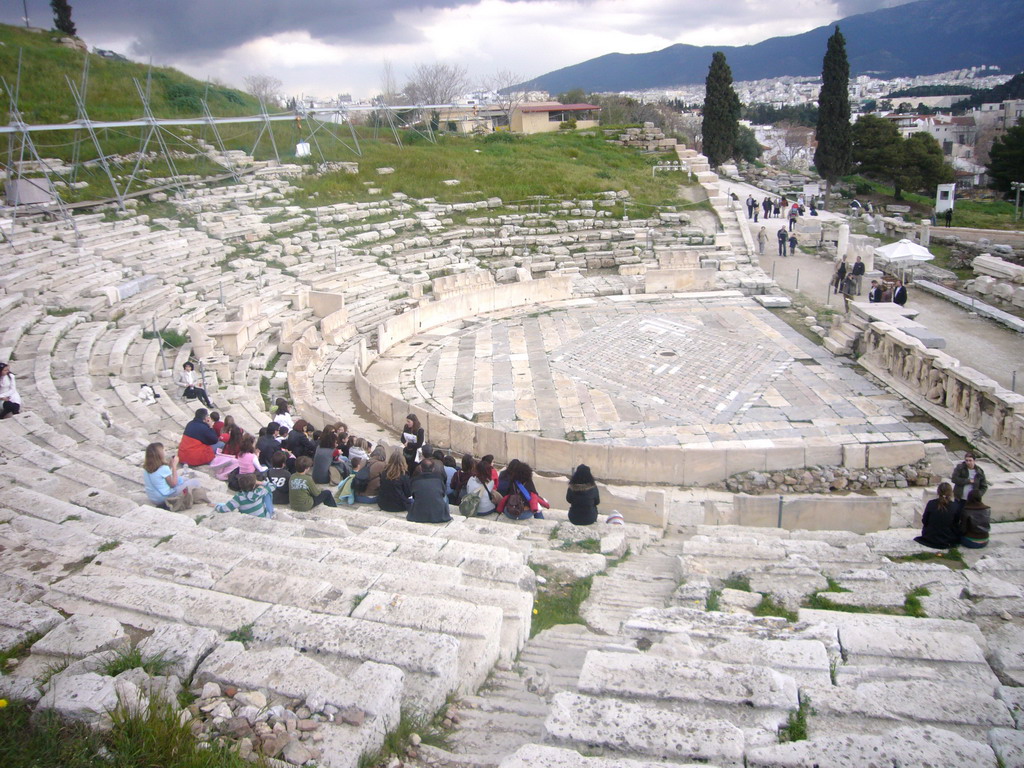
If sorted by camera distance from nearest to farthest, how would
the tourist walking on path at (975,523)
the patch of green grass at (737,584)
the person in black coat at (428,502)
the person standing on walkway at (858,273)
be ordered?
the patch of green grass at (737,584) → the tourist walking on path at (975,523) → the person in black coat at (428,502) → the person standing on walkway at (858,273)

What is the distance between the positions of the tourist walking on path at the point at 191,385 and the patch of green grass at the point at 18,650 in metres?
7.94

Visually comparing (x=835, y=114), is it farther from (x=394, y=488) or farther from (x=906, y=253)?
(x=394, y=488)

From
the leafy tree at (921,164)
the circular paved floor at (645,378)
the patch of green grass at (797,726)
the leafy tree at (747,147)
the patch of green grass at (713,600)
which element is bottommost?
the circular paved floor at (645,378)

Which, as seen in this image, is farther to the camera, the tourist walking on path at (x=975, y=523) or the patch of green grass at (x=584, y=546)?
the tourist walking on path at (x=975, y=523)

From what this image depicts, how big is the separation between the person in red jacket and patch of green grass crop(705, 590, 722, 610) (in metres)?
6.24

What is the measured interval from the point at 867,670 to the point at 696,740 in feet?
5.79

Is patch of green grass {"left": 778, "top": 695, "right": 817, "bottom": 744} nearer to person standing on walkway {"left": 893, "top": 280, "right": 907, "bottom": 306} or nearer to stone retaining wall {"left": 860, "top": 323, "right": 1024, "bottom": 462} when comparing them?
stone retaining wall {"left": 860, "top": 323, "right": 1024, "bottom": 462}

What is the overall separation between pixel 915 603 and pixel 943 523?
214 cm

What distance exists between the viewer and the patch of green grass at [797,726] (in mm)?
3967

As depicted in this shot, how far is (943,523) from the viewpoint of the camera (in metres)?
8.10

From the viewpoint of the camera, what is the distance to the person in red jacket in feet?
30.5

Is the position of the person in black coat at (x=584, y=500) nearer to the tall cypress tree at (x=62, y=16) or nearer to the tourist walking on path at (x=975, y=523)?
the tourist walking on path at (x=975, y=523)

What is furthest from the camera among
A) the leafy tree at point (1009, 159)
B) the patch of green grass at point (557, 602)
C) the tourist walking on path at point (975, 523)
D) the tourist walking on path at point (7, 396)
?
the leafy tree at point (1009, 159)

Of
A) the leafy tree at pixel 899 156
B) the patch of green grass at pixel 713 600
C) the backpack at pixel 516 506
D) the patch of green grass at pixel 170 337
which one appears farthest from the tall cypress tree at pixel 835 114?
the patch of green grass at pixel 713 600
